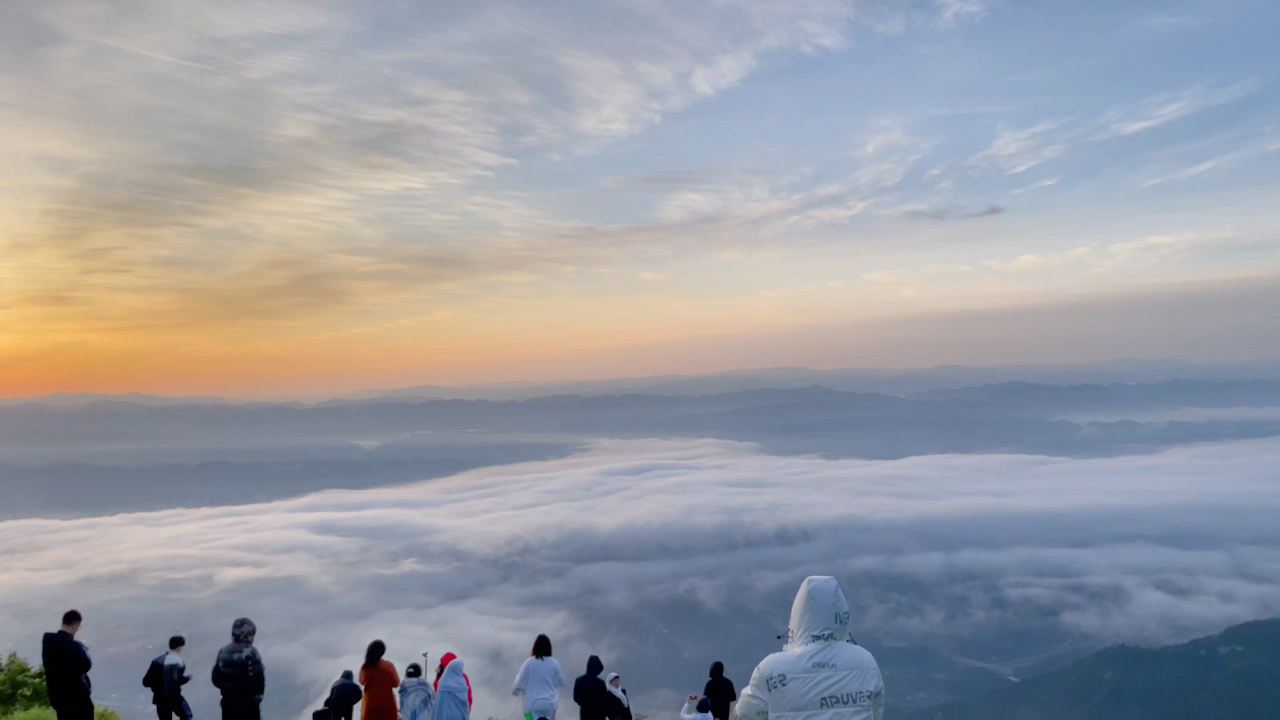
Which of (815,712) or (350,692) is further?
(350,692)

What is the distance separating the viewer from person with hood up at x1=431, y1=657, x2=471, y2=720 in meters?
11.4

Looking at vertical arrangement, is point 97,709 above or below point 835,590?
below

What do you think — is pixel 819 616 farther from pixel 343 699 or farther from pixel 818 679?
pixel 343 699

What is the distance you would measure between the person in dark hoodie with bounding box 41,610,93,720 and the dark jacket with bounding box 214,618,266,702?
2.01 metres

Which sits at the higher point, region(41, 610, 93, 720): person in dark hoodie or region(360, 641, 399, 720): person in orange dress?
region(41, 610, 93, 720): person in dark hoodie

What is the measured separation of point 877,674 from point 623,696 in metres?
5.98

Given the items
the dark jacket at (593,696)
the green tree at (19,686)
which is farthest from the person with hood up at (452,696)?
the green tree at (19,686)

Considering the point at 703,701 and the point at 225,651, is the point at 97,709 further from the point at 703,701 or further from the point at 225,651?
the point at 703,701

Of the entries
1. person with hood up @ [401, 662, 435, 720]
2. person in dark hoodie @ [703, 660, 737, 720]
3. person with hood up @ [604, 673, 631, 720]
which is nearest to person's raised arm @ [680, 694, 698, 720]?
person with hood up @ [604, 673, 631, 720]

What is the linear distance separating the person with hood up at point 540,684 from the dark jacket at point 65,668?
531cm

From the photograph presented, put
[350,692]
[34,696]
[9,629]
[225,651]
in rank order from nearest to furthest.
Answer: [225,651] < [350,692] < [34,696] < [9,629]

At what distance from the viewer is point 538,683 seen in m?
11.4

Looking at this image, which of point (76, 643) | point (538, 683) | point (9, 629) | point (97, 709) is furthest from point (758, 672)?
point (9, 629)

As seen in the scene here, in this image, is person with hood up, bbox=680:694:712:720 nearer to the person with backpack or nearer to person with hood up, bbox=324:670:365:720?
person with hood up, bbox=324:670:365:720
